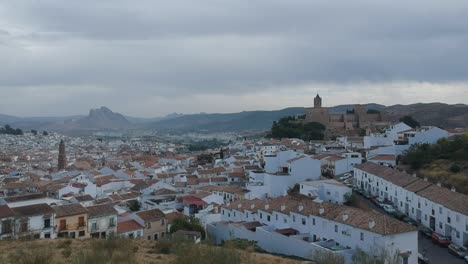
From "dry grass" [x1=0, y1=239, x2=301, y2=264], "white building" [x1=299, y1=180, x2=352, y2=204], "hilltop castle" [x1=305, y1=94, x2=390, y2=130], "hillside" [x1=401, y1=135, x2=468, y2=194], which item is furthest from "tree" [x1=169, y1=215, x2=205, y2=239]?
"hilltop castle" [x1=305, y1=94, x2=390, y2=130]

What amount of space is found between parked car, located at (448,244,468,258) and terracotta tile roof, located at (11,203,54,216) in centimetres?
2103

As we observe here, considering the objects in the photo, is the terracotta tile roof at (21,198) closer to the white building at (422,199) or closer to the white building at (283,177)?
the white building at (283,177)

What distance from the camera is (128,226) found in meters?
30.0

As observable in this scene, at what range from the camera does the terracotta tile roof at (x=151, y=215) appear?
30891 mm

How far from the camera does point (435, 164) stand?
4016 cm

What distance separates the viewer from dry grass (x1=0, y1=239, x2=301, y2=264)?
12.2 metres

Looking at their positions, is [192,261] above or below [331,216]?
above

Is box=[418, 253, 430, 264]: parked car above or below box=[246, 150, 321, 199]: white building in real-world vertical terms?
below

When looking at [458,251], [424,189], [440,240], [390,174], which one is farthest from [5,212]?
[390,174]

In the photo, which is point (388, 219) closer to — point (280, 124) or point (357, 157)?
point (357, 157)

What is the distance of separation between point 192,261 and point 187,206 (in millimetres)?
25377

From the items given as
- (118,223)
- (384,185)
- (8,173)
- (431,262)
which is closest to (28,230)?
(118,223)

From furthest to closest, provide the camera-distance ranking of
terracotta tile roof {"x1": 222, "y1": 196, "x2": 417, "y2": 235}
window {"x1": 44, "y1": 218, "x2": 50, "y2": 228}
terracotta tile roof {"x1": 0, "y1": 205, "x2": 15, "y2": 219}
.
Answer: window {"x1": 44, "y1": 218, "x2": 50, "y2": 228}
terracotta tile roof {"x1": 0, "y1": 205, "x2": 15, "y2": 219}
terracotta tile roof {"x1": 222, "y1": 196, "x2": 417, "y2": 235}

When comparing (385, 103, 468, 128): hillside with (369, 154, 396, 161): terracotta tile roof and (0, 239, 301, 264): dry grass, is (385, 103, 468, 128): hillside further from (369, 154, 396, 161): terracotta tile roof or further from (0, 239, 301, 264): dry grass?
(0, 239, 301, 264): dry grass
